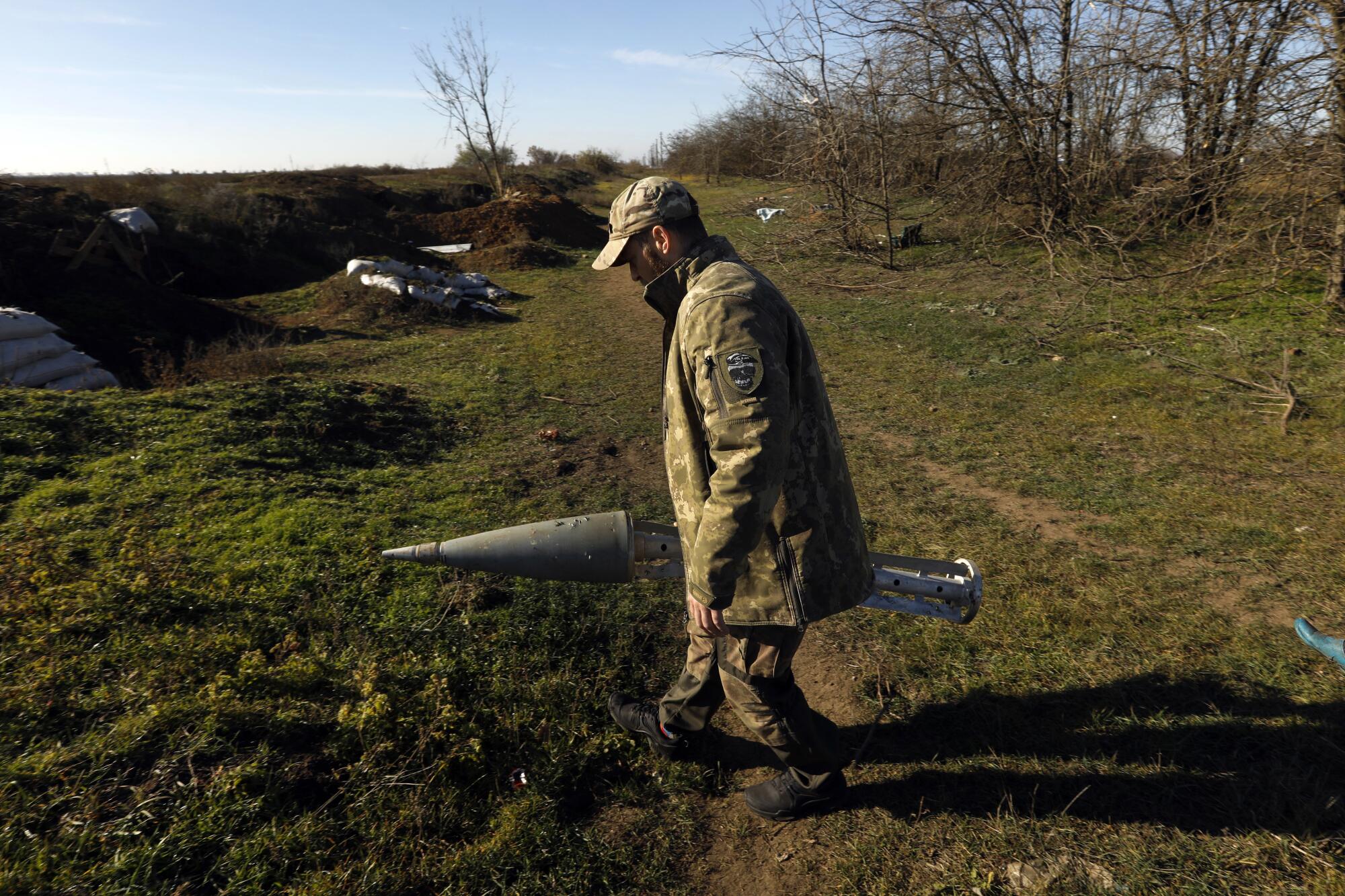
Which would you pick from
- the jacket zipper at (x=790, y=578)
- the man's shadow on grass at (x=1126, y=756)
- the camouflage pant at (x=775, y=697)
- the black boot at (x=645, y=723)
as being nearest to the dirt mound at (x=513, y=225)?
the black boot at (x=645, y=723)

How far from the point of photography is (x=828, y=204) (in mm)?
14750

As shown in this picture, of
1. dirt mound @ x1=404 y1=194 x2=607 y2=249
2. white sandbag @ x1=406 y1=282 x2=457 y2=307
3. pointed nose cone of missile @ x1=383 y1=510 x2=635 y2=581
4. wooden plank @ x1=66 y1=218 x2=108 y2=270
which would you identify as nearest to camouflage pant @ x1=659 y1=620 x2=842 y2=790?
pointed nose cone of missile @ x1=383 y1=510 x2=635 y2=581

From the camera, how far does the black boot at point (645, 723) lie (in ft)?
9.53

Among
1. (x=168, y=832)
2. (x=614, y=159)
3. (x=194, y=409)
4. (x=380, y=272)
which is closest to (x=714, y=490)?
(x=168, y=832)

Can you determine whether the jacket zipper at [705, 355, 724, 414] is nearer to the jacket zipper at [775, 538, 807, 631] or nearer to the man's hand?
the jacket zipper at [775, 538, 807, 631]

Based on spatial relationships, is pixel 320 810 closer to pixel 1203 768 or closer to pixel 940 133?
pixel 1203 768

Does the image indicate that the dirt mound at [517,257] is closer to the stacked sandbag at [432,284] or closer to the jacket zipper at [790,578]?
the stacked sandbag at [432,284]

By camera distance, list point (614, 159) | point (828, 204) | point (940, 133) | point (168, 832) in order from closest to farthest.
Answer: point (168, 832)
point (940, 133)
point (828, 204)
point (614, 159)

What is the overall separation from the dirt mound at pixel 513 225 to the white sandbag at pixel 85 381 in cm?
1371

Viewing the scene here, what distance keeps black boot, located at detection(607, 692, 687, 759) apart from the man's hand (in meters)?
0.83

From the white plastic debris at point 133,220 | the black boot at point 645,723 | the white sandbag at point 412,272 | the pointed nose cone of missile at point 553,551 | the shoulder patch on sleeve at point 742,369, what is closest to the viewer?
the shoulder patch on sleeve at point 742,369

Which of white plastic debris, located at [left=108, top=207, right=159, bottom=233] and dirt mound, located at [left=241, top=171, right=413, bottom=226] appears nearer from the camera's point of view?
white plastic debris, located at [left=108, top=207, right=159, bottom=233]

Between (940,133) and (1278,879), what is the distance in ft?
40.7

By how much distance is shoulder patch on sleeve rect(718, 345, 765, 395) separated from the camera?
1.93m
